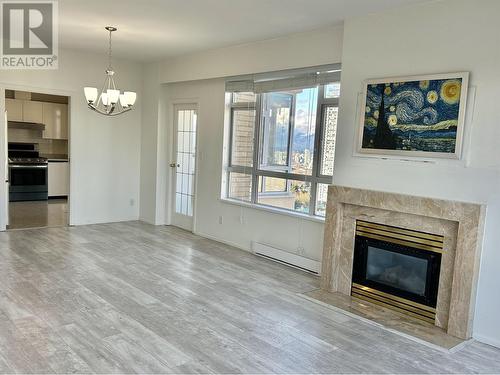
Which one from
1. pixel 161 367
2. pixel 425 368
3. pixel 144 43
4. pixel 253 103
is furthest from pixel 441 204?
pixel 144 43

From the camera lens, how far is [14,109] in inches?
351

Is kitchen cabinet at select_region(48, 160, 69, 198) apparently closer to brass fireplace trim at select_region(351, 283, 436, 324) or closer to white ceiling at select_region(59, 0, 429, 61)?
white ceiling at select_region(59, 0, 429, 61)

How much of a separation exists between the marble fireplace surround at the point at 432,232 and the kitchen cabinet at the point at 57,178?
7061 mm

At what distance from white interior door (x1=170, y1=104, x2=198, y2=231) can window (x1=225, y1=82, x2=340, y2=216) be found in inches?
37.3

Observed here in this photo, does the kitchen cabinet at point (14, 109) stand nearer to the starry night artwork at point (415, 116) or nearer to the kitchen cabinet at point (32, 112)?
the kitchen cabinet at point (32, 112)

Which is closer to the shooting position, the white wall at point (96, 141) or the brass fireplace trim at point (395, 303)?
the brass fireplace trim at point (395, 303)

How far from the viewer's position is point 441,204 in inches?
140

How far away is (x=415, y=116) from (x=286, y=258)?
7.86ft

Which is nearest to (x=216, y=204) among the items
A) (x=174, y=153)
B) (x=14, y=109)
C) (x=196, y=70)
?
(x=174, y=153)

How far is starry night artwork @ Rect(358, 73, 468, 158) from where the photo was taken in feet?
11.5

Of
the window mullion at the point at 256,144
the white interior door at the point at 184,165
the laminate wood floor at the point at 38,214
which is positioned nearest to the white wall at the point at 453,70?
the window mullion at the point at 256,144

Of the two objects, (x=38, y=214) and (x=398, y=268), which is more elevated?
(x=398, y=268)

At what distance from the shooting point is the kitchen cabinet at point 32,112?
9.04 metres

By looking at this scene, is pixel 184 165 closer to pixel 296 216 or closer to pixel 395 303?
pixel 296 216
